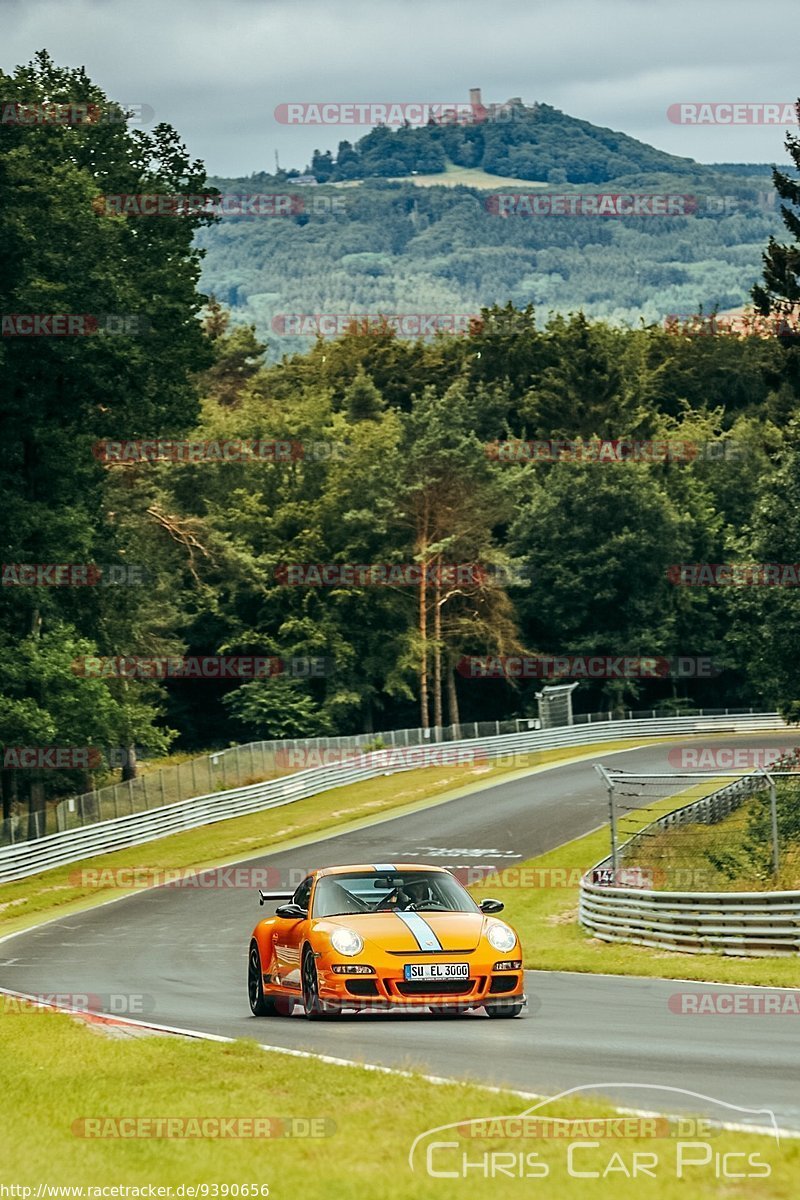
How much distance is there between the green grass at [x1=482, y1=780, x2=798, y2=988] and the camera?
19.8m

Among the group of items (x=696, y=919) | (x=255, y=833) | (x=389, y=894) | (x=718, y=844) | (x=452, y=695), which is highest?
(x=389, y=894)

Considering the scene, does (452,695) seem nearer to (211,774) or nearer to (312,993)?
(211,774)

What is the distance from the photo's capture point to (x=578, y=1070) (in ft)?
36.1

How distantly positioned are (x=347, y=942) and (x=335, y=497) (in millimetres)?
68542

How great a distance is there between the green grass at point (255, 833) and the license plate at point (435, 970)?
2134 cm

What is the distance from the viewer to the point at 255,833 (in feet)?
166

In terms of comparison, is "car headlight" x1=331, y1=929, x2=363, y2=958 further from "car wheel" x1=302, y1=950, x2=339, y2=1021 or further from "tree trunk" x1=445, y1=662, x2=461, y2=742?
"tree trunk" x1=445, y1=662, x2=461, y2=742

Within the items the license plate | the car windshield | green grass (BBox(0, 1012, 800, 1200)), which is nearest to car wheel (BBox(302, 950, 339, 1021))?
the car windshield

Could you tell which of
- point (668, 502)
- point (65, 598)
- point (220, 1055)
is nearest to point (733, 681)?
point (668, 502)

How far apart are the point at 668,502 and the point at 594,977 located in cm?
7053

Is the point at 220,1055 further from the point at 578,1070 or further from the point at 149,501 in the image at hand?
the point at 149,501

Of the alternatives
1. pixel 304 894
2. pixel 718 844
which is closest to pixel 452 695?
pixel 718 844

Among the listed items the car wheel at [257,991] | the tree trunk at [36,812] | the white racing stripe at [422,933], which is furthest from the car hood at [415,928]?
the tree trunk at [36,812]

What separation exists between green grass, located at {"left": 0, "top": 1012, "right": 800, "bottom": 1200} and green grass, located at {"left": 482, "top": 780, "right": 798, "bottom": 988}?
8.30m
